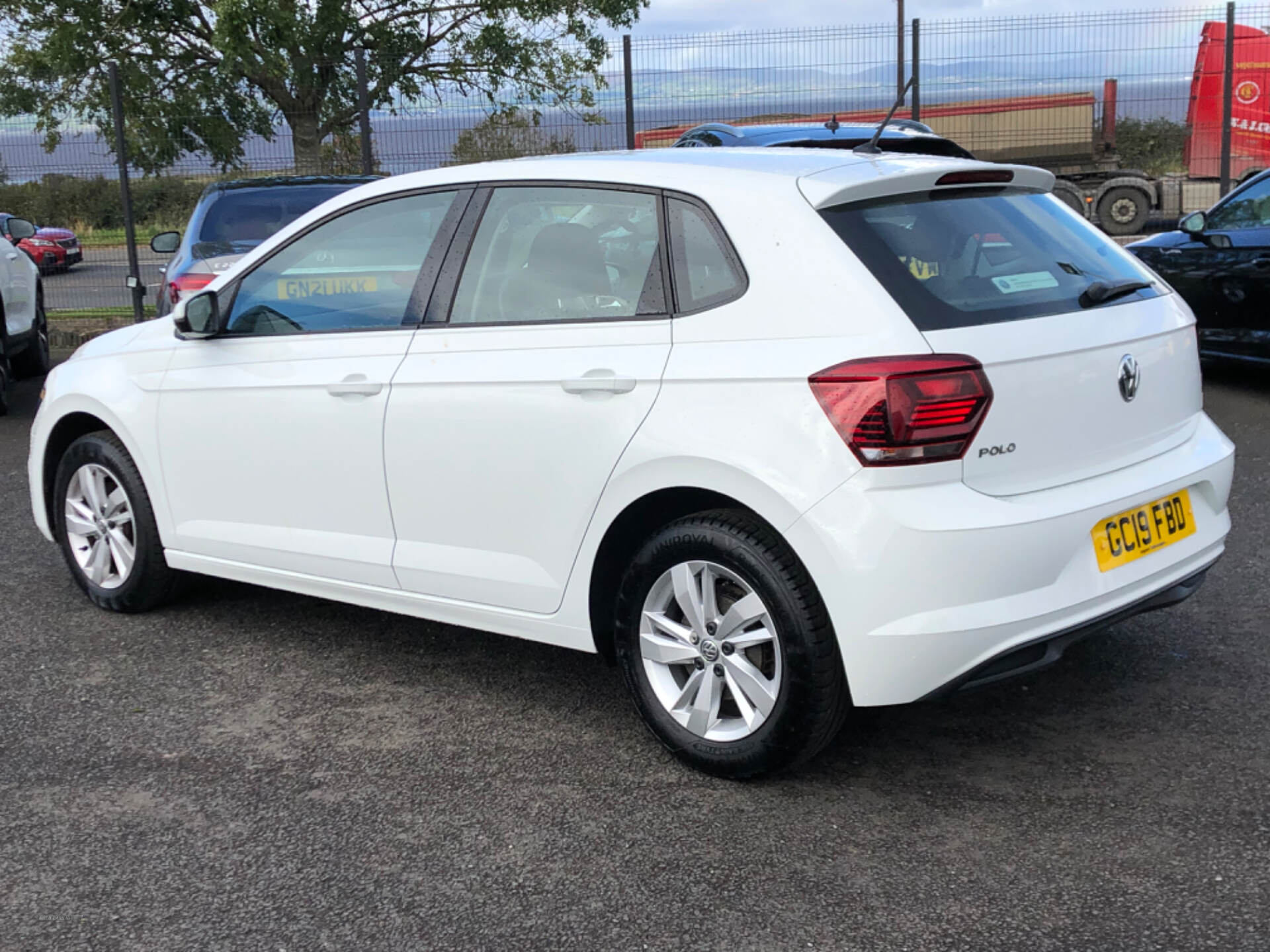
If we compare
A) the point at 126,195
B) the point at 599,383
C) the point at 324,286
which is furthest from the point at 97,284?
the point at 599,383

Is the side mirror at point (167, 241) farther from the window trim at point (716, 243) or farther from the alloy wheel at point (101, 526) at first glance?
the window trim at point (716, 243)

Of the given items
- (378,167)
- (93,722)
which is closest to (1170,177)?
(378,167)

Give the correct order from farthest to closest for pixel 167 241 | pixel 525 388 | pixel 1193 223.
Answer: pixel 167 241
pixel 1193 223
pixel 525 388

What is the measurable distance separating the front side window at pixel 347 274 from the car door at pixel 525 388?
0.19 metres

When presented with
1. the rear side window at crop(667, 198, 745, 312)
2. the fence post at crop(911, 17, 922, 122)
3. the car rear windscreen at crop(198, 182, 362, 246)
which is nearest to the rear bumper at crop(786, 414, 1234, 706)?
the rear side window at crop(667, 198, 745, 312)

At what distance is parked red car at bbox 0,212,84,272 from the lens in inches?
1008

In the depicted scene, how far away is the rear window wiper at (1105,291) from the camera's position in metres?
3.54

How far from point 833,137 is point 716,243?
525cm

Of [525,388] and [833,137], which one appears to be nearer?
[525,388]

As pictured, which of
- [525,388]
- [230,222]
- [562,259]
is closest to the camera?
[525,388]

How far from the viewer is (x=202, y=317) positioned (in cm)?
459

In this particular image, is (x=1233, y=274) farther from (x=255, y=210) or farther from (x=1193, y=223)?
(x=255, y=210)

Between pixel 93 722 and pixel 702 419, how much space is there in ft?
7.09

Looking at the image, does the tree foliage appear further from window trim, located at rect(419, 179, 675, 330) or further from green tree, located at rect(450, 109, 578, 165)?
window trim, located at rect(419, 179, 675, 330)
